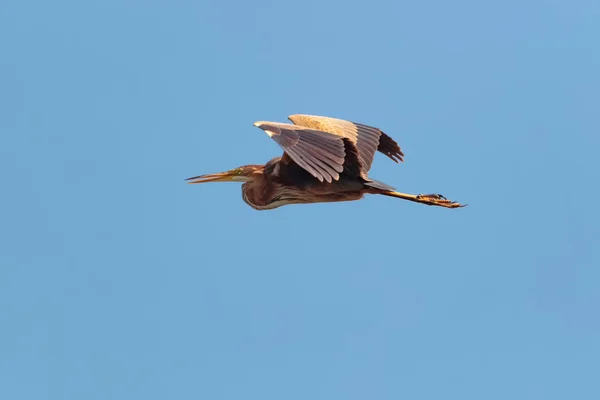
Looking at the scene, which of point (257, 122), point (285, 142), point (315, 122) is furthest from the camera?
point (315, 122)

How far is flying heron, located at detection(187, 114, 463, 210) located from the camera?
903 cm

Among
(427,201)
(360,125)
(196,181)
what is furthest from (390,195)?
(196,181)

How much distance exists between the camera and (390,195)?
10.8m

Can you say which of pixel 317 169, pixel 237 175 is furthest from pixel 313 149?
pixel 237 175

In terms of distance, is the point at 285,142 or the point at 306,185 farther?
the point at 306,185

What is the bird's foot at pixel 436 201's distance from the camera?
11.1 meters

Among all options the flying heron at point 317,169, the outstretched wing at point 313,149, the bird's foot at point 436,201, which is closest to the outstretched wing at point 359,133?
the flying heron at point 317,169

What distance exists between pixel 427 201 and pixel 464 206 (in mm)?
380

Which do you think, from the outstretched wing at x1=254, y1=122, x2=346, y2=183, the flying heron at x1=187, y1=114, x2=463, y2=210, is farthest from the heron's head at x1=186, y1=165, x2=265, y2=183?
the outstretched wing at x1=254, y1=122, x2=346, y2=183

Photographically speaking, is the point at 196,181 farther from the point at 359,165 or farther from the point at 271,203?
the point at 359,165

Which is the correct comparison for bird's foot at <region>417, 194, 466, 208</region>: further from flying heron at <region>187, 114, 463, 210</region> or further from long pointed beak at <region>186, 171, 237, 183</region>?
long pointed beak at <region>186, 171, 237, 183</region>

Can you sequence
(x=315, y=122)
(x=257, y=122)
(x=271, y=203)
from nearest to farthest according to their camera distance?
(x=257, y=122) → (x=271, y=203) → (x=315, y=122)

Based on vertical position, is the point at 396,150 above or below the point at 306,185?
above

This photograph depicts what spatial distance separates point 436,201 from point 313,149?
2.44 meters
